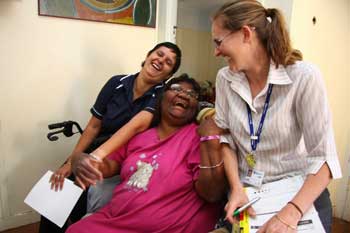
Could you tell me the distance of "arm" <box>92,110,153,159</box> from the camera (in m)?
1.37

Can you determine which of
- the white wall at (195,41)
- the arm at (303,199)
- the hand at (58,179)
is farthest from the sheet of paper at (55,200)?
the white wall at (195,41)

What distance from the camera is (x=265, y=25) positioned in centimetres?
101

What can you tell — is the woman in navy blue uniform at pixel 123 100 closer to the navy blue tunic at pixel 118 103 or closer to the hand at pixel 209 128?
the navy blue tunic at pixel 118 103

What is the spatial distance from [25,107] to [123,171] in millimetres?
961

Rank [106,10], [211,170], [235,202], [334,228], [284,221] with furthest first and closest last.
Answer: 1. [334,228]
2. [106,10]
3. [211,170]
4. [235,202]
5. [284,221]

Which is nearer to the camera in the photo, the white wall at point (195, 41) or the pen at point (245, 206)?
the pen at point (245, 206)

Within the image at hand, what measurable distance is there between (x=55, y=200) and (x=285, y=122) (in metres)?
1.08

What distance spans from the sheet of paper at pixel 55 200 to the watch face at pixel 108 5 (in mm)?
1251

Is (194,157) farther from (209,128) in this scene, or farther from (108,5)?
(108,5)

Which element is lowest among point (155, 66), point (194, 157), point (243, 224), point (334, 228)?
point (334, 228)

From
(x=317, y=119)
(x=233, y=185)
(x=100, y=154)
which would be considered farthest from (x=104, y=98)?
(x=317, y=119)

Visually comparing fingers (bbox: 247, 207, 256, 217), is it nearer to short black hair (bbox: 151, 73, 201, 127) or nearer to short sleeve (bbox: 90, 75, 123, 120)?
short black hair (bbox: 151, 73, 201, 127)

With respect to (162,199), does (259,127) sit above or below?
above

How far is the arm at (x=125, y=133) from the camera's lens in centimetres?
137
